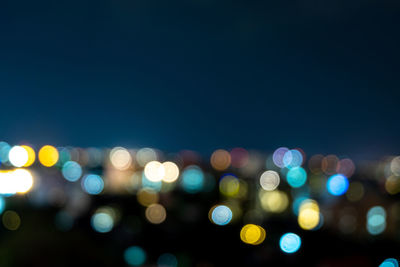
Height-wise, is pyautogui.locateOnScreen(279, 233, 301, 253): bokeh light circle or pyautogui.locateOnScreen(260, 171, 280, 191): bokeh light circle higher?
pyautogui.locateOnScreen(260, 171, 280, 191): bokeh light circle

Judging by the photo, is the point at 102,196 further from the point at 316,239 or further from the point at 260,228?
the point at 316,239

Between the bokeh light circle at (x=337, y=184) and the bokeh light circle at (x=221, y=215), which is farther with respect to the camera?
the bokeh light circle at (x=337, y=184)

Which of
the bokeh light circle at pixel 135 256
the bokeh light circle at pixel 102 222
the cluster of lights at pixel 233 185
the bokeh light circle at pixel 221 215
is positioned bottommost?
the bokeh light circle at pixel 135 256

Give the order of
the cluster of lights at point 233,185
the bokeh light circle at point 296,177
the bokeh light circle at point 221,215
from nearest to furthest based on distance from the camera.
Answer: the cluster of lights at point 233,185 → the bokeh light circle at point 221,215 → the bokeh light circle at point 296,177

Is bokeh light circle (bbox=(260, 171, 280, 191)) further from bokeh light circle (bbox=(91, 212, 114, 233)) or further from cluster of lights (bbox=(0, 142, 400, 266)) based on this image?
bokeh light circle (bbox=(91, 212, 114, 233))

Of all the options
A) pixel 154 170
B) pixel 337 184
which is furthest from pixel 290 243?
pixel 154 170

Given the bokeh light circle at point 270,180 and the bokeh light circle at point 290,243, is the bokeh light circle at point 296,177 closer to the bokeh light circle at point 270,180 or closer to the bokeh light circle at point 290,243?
the bokeh light circle at point 270,180

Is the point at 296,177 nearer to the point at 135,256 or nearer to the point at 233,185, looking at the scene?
the point at 233,185

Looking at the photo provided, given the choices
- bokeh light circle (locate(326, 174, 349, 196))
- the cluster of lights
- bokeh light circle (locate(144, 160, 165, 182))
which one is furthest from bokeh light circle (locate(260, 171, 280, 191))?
bokeh light circle (locate(144, 160, 165, 182))

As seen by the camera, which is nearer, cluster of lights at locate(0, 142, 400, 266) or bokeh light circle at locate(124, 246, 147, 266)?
bokeh light circle at locate(124, 246, 147, 266)

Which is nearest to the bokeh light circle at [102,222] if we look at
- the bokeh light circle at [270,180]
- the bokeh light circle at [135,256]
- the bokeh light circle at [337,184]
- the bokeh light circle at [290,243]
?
the bokeh light circle at [135,256]

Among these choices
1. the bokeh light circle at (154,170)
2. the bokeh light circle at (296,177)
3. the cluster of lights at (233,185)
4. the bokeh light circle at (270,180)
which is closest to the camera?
the cluster of lights at (233,185)
